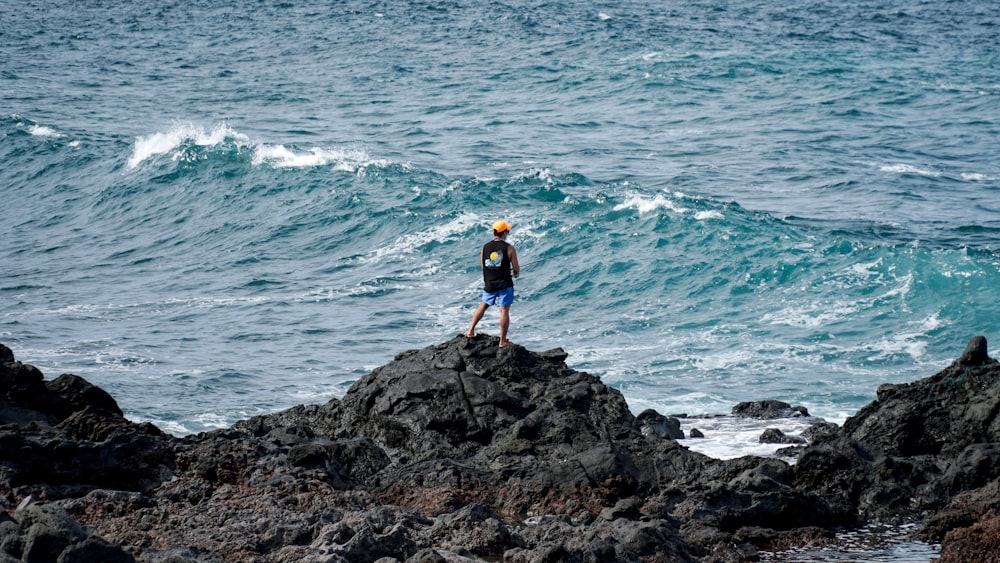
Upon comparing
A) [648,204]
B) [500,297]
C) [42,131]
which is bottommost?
[648,204]

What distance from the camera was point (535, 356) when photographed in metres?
13.0

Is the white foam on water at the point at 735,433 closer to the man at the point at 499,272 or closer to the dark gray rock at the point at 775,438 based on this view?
the dark gray rock at the point at 775,438

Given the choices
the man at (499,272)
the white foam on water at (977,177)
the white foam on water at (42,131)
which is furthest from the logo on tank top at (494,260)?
the white foam on water at (42,131)

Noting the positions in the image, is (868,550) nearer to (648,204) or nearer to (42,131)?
(648,204)

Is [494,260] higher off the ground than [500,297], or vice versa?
[494,260]

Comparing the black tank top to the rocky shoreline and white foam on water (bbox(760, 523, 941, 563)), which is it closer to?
the rocky shoreline

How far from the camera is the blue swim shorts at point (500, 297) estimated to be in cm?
1333

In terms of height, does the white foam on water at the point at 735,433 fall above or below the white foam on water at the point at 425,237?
below

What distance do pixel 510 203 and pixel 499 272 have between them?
1488 cm

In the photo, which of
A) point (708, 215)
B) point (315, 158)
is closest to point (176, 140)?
point (315, 158)

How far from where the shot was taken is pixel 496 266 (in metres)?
13.2

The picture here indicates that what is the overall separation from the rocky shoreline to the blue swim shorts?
1.82 feet

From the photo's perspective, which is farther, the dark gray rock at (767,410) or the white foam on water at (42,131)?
the white foam on water at (42,131)

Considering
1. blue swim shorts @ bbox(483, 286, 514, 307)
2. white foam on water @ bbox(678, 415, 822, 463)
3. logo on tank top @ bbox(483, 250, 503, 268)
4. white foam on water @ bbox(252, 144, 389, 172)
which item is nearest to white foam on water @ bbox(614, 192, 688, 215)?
white foam on water @ bbox(252, 144, 389, 172)
